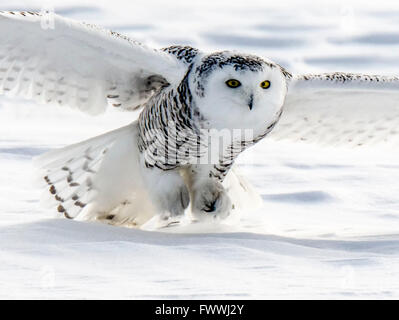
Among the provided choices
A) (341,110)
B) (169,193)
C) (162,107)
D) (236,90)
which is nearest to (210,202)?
(169,193)

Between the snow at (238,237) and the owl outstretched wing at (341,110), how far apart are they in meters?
0.21

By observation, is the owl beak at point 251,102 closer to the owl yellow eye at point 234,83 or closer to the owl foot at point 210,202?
the owl yellow eye at point 234,83

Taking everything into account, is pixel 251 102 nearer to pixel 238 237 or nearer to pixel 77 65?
pixel 238 237

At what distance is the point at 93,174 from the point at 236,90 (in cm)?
116

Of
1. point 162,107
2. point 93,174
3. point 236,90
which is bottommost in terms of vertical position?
point 93,174

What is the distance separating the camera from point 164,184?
586 cm

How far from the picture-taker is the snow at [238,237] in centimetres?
430

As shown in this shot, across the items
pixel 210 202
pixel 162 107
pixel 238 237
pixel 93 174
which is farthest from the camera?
pixel 93 174

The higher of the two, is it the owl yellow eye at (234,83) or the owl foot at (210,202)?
the owl yellow eye at (234,83)

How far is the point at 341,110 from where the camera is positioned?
6.41 meters

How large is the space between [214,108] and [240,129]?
0.19m

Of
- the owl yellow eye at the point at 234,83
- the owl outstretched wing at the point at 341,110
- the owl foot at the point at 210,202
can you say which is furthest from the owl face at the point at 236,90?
the owl foot at the point at 210,202
